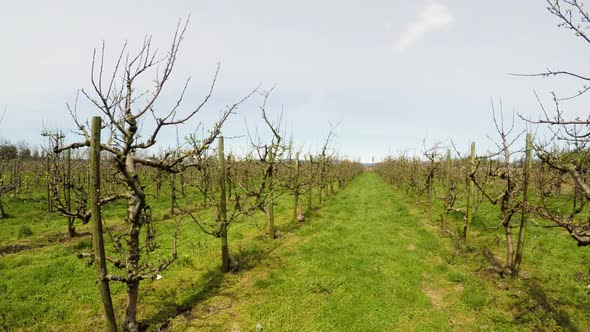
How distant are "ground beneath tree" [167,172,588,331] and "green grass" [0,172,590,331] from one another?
0.03m

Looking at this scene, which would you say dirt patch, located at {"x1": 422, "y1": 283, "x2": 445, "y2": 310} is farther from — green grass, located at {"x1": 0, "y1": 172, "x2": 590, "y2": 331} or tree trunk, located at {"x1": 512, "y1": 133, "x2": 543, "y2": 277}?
tree trunk, located at {"x1": 512, "y1": 133, "x2": 543, "y2": 277}

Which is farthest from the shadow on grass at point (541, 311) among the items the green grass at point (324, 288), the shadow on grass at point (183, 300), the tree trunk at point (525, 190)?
the shadow on grass at point (183, 300)

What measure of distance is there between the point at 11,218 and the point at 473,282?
820 inches

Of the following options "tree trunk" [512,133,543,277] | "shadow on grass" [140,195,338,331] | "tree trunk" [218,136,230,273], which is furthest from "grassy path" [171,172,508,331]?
"tree trunk" [512,133,543,277]

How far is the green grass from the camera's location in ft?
19.4

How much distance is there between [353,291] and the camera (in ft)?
23.0

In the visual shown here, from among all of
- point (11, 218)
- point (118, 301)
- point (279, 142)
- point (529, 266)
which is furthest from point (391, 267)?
point (11, 218)

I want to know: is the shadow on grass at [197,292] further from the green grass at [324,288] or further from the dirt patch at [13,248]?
the dirt patch at [13,248]

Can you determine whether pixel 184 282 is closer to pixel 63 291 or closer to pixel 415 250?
pixel 63 291

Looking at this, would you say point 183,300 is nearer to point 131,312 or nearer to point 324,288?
point 131,312

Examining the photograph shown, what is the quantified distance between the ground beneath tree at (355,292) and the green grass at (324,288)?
28 mm

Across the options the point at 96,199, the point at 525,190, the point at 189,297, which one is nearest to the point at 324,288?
the point at 189,297

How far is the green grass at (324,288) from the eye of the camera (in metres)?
5.90

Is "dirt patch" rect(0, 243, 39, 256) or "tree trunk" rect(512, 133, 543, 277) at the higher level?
"tree trunk" rect(512, 133, 543, 277)
